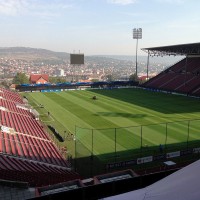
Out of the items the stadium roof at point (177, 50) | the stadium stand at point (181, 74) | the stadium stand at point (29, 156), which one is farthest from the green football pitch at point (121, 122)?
the stadium roof at point (177, 50)

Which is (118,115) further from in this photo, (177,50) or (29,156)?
(177,50)

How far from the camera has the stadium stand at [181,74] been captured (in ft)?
186

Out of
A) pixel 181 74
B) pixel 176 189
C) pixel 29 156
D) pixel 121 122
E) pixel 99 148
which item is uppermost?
pixel 181 74

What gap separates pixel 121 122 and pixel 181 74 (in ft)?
120

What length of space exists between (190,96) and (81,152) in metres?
36.3

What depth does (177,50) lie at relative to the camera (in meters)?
62.8

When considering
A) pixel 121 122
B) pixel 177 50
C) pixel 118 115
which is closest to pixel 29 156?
pixel 121 122

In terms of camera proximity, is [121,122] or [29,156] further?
[121,122]

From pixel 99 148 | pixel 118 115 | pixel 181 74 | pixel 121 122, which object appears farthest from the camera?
pixel 181 74

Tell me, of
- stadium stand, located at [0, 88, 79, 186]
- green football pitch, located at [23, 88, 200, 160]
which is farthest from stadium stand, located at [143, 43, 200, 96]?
stadium stand, located at [0, 88, 79, 186]

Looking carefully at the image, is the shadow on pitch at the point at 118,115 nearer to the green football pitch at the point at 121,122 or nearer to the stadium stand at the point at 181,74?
the green football pitch at the point at 121,122

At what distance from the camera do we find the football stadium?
7860mm

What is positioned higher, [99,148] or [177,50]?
[177,50]

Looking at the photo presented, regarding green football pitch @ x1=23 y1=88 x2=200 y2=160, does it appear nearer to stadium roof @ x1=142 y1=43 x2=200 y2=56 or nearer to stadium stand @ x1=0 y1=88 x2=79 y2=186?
stadium stand @ x1=0 y1=88 x2=79 y2=186
